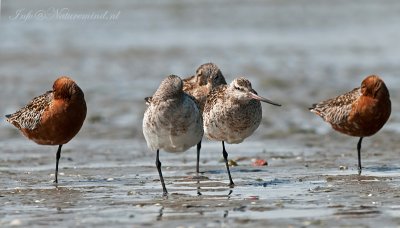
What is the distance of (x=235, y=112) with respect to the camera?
12266 millimetres

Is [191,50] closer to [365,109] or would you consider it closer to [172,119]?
[365,109]

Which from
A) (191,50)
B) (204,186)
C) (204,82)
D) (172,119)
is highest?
(191,50)

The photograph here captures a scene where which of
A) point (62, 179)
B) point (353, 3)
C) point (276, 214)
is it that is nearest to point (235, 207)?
point (276, 214)

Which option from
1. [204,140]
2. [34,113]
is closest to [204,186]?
[34,113]

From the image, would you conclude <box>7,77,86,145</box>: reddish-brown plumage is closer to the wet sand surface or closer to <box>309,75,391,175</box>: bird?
the wet sand surface

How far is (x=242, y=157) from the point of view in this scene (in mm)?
14383

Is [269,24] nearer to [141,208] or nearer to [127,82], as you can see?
[127,82]

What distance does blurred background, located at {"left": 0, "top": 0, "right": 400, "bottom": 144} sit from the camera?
19016 millimetres

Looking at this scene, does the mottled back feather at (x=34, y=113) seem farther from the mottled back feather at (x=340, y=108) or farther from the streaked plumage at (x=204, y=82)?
the mottled back feather at (x=340, y=108)

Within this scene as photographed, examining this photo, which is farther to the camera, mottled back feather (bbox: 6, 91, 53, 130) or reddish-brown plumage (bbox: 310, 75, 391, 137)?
reddish-brown plumage (bbox: 310, 75, 391, 137)

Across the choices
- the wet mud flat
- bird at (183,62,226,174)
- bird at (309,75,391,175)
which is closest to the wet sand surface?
the wet mud flat

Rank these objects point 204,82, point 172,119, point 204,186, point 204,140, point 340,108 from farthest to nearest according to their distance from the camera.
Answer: point 204,140 < point 204,82 < point 340,108 < point 204,186 < point 172,119

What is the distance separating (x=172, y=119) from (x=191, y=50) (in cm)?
1619

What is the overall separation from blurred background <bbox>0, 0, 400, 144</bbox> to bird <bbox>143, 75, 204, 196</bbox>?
494 centimetres
